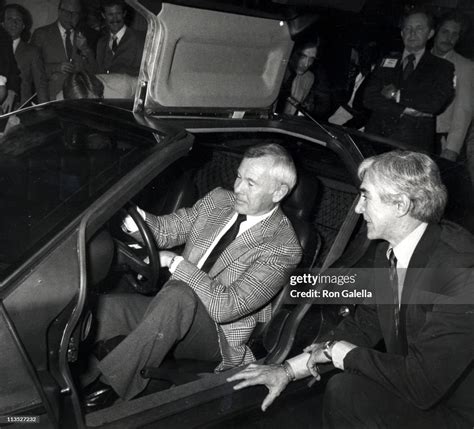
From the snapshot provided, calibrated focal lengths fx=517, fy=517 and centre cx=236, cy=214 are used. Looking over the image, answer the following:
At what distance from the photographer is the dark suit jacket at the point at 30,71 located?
4.83m

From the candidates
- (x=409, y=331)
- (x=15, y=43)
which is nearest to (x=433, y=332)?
(x=409, y=331)

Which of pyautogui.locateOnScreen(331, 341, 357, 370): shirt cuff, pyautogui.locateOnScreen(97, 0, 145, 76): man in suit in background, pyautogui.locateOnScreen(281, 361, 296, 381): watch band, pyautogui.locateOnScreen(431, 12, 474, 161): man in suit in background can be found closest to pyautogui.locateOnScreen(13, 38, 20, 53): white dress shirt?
pyautogui.locateOnScreen(97, 0, 145, 76): man in suit in background

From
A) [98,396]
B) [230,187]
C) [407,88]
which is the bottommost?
[98,396]

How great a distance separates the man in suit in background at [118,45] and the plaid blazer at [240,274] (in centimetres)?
273

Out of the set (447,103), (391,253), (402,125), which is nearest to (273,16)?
(391,253)

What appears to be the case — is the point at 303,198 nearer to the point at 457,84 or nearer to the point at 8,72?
the point at 457,84

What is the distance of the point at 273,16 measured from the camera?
2.38 metres

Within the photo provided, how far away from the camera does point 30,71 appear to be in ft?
16.0

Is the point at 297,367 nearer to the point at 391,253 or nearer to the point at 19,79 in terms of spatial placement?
Result: the point at 391,253

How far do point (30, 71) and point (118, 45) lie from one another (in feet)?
2.83

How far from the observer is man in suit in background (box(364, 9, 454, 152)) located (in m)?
4.12

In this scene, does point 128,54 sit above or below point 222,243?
above

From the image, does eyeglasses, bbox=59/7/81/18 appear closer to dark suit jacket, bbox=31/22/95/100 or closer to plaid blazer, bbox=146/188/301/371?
dark suit jacket, bbox=31/22/95/100

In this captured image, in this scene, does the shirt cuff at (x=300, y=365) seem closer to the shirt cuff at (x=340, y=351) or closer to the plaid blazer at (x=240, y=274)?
the shirt cuff at (x=340, y=351)
